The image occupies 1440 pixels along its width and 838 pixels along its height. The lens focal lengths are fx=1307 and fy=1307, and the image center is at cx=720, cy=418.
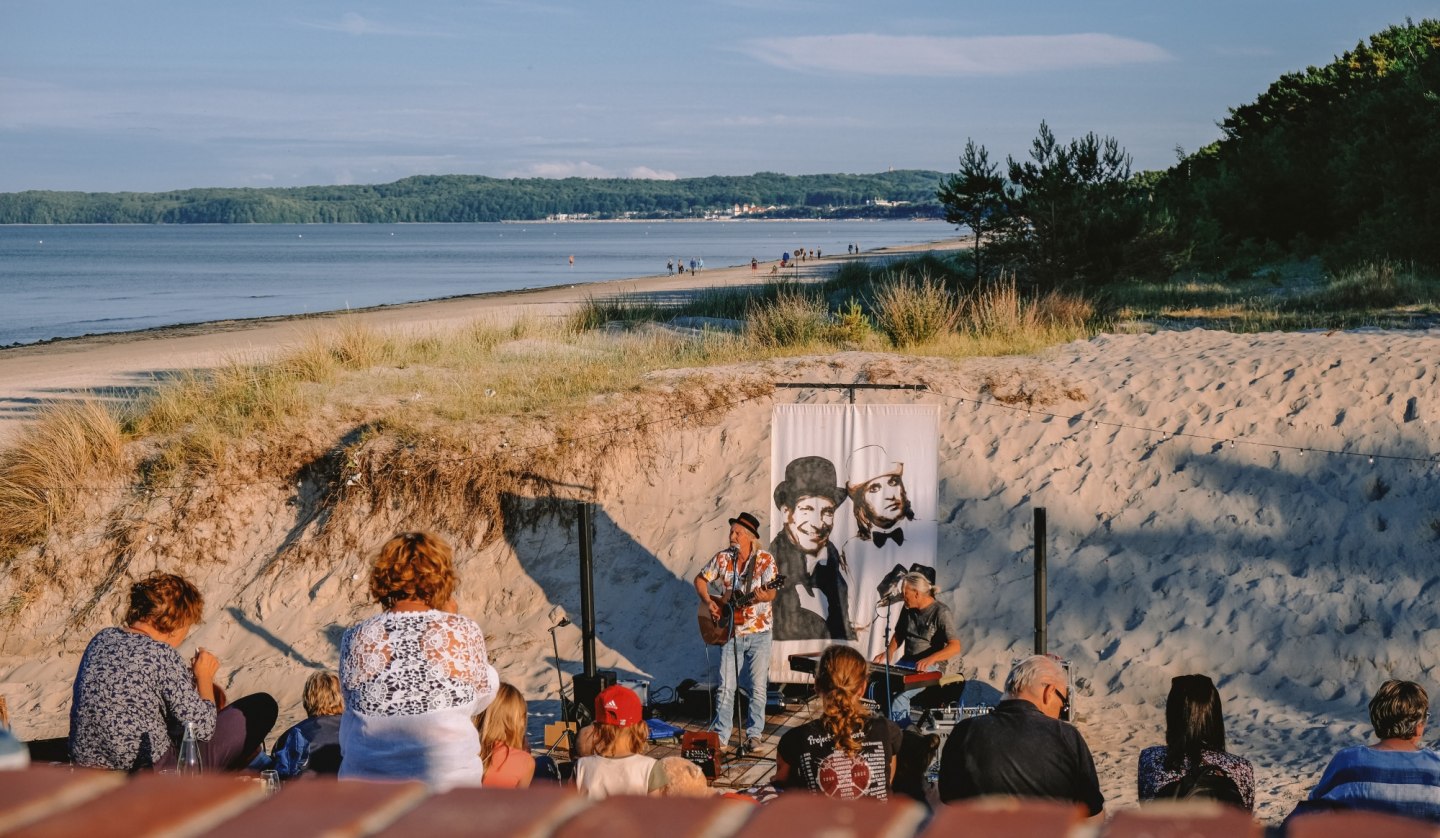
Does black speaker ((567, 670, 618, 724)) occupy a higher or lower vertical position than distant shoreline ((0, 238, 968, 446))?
lower

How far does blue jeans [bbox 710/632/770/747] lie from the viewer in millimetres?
9148

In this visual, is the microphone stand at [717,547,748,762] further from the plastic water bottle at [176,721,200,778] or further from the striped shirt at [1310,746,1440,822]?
the striped shirt at [1310,746,1440,822]

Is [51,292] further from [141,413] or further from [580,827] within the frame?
[580,827]

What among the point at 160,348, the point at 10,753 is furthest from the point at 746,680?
the point at 160,348

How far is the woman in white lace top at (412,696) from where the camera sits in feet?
15.1

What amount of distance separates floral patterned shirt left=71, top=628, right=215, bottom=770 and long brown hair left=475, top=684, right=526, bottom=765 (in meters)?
1.39

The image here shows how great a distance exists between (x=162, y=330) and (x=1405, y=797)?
40.4 metres

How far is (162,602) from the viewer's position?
5621 millimetres

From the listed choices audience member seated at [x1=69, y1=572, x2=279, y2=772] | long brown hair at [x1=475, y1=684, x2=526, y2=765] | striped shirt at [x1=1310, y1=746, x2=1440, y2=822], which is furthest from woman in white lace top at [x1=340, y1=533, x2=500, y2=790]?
striped shirt at [x1=1310, y1=746, x2=1440, y2=822]

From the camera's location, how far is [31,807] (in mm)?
1212

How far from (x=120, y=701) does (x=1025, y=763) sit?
3789 mm

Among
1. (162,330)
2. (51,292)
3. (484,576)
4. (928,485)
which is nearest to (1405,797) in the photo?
(928,485)

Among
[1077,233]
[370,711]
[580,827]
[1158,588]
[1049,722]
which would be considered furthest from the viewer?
[1077,233]

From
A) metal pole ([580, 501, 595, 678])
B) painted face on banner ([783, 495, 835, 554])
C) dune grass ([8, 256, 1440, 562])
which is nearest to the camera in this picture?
metal pole ([580, 501, 595, 678])
